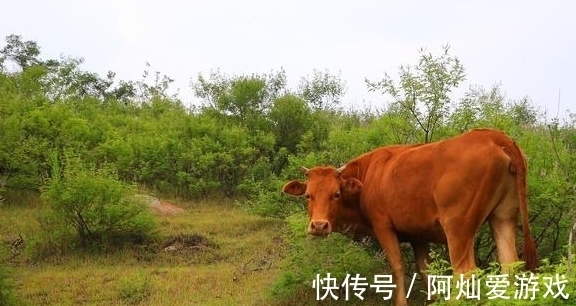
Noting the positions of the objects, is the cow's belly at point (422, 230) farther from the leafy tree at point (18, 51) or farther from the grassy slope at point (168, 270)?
the leafy tree at point (18, 51)

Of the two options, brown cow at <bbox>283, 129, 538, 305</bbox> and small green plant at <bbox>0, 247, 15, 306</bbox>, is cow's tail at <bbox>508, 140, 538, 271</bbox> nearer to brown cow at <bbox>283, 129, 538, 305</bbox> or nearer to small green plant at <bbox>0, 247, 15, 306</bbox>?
brown cow at <bbox>283, 129, 538, 305</bbox>

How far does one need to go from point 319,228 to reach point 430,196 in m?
1.25

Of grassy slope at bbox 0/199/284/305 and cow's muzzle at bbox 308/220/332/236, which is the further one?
grassy slope at bbox 0/199/284/305

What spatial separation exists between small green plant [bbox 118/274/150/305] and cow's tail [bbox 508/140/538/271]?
5.68m

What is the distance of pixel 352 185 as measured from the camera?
786 centimetres

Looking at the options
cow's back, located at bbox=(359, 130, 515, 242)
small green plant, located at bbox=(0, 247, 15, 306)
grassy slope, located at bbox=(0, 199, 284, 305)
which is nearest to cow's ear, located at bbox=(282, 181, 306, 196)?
cow's back, located at bbox=(359, 130, 515, 242)

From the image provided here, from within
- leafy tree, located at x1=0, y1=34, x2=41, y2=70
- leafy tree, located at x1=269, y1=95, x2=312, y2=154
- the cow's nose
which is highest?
leafy tree, located at x1=0, y1=34, x2=41, y2=70

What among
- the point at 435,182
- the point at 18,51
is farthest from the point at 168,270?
the point at 18,51

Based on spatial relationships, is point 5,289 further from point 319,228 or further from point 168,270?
point 319,228

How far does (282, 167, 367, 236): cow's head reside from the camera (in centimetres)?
748

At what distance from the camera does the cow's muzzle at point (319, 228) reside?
736 cm

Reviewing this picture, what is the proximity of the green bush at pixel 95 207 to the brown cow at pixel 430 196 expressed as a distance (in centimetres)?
669

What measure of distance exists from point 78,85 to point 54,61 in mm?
4797

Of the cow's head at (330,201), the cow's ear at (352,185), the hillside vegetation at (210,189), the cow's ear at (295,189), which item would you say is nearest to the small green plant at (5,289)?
the hillside vegetation at (210,189)
